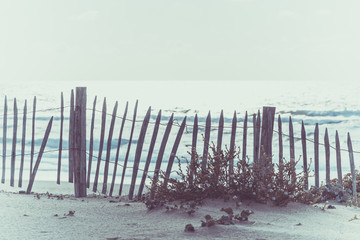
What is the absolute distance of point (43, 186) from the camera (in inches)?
401

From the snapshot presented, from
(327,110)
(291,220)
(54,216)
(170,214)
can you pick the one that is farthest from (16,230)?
(327,110)

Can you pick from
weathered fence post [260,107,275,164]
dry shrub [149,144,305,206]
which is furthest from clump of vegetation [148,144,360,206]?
weathered fence post [260,107,275,164]

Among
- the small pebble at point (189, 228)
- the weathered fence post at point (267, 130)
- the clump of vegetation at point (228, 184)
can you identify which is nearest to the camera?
the small pebble at point (189, 228)

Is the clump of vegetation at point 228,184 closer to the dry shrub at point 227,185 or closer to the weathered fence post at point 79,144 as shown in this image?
the dry shrub at point 227,185

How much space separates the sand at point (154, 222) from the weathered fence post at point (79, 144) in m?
0.57

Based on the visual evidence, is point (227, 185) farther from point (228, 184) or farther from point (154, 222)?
point (154, 222)

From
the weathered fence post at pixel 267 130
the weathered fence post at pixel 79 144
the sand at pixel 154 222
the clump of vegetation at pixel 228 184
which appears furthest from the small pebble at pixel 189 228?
the weathered fence post at pixel 79 144

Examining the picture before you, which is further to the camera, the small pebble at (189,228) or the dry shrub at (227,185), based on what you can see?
the dry shrub at (227,185)

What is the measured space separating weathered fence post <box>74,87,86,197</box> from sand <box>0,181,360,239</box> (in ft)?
1.86

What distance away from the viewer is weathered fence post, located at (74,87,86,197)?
24.8 feet

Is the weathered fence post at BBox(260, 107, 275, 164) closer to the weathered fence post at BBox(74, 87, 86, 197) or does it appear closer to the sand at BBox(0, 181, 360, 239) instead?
the sand at BBox(0, 181, 360, 239)

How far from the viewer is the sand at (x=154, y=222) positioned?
191 inches

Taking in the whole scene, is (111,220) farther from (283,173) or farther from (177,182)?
(283,173)

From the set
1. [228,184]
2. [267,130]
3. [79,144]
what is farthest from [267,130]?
[79,144]
